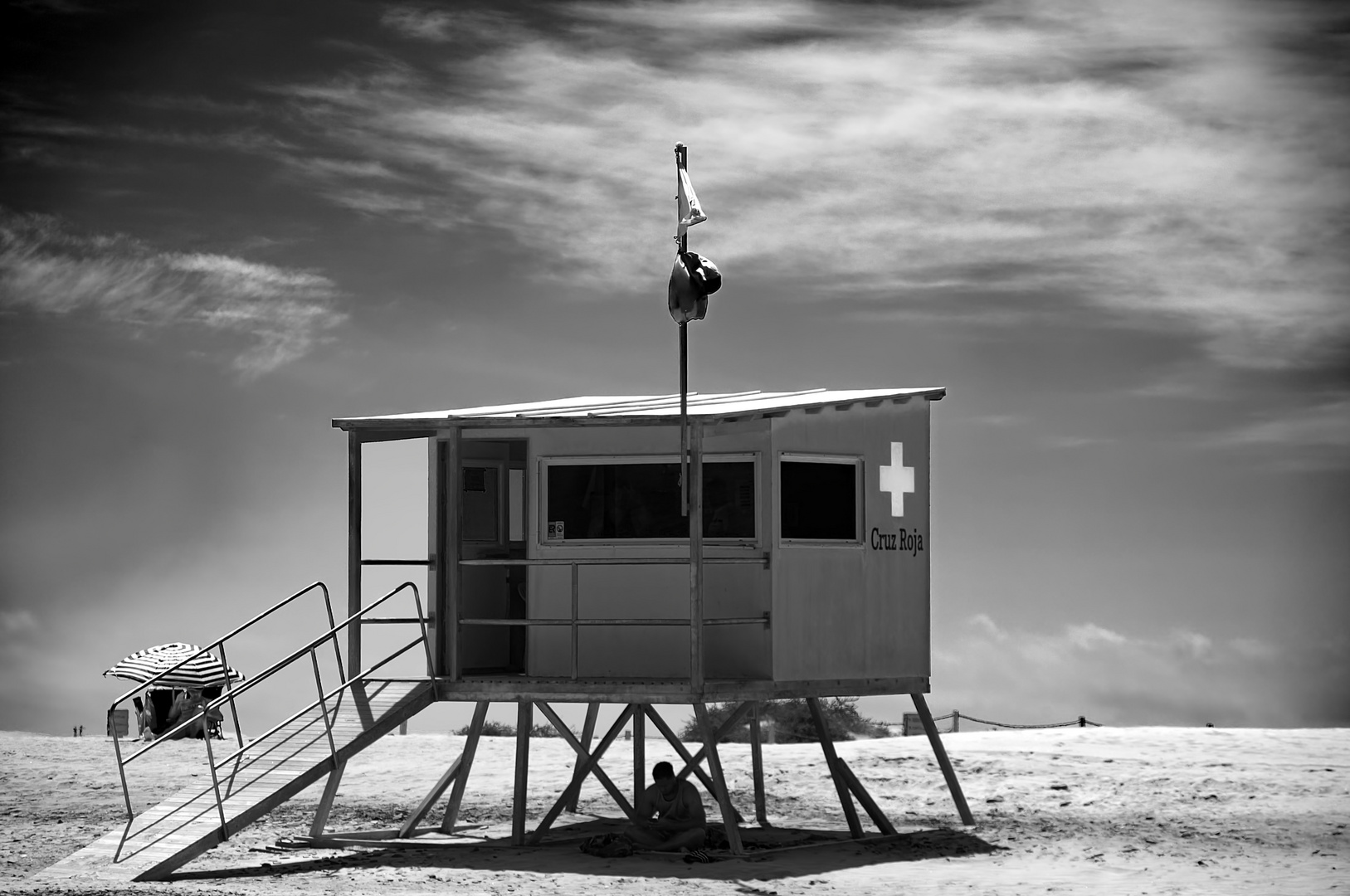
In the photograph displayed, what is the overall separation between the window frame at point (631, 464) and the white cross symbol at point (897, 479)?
1.73 meters

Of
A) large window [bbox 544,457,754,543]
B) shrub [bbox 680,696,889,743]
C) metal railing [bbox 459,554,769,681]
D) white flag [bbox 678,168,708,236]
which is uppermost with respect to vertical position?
white flag [bbox 678,168,708,236]

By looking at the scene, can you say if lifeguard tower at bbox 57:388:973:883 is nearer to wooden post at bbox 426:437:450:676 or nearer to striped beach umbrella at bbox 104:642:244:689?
wooden post at bbox 426:437:450:676

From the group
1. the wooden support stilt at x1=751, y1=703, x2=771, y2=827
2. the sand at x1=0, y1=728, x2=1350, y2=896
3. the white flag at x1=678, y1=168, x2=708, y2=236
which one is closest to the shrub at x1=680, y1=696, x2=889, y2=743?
the sand at x1=0, y1=728, x2=1350, y2=896

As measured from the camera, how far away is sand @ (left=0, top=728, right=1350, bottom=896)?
1681 cm

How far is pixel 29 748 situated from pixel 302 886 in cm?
1447

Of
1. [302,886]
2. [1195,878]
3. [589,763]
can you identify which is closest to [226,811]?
[302,886]

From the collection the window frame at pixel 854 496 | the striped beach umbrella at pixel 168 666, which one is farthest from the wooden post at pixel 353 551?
the striped beach umbrella at pixel 168 666

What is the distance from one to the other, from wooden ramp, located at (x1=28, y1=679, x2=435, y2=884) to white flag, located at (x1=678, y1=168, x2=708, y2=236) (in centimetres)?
536

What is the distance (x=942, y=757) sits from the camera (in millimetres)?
20484

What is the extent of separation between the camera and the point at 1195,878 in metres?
17.3

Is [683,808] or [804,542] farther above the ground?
[804,542]

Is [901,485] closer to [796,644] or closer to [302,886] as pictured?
[796,644]

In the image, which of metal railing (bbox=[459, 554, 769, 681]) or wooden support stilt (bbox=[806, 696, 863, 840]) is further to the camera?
wooden support stilt (bbox=[806, 696, 863, 840])

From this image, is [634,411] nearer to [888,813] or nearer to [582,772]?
[582,772]
